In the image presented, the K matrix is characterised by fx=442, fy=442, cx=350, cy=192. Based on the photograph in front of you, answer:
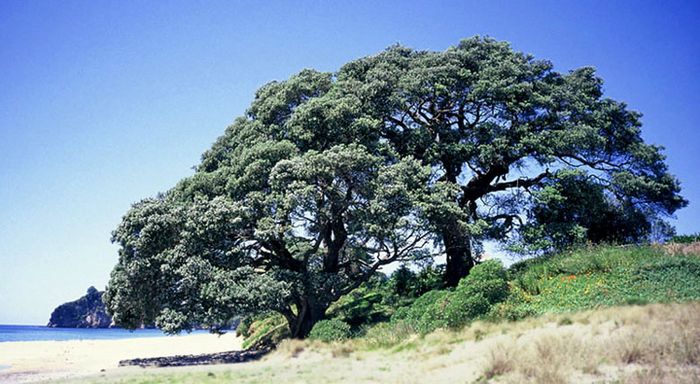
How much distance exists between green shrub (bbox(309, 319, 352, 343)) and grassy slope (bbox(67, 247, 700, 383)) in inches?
21.8

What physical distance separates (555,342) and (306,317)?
44.8ft

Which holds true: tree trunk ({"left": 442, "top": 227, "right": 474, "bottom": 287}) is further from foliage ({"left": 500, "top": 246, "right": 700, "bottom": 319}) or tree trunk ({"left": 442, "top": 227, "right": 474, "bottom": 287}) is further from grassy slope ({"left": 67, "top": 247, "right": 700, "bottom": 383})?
foliage ({"left": 500, "top": 246, "right": 700, "bottom": 319})

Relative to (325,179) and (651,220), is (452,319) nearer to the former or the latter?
(325,179)

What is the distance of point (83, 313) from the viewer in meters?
146

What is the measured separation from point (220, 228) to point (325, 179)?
5.12 meters

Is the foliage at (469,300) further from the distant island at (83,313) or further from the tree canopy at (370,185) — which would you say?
the distant island at (83,313)

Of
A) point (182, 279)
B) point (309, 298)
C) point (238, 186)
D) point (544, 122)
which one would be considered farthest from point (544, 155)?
point (182, 279)

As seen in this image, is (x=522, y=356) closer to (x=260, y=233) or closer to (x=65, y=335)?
(x=260, y=233)

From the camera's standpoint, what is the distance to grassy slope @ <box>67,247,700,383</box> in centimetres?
891

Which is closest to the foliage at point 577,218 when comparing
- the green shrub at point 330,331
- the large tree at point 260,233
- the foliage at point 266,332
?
the large tree at point 260,233

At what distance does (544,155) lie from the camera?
77.7ft

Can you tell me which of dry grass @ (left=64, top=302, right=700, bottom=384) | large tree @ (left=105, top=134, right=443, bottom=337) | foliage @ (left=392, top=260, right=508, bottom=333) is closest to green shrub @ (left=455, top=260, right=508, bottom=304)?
foliage @ (left=392, top=260, right=508, bottom=333)

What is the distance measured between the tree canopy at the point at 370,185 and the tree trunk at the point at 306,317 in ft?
0.23

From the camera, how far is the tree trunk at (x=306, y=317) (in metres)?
21.4
